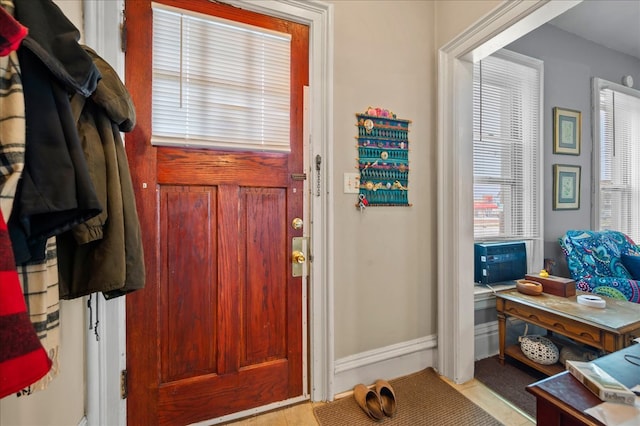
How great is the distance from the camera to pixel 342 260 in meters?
1.69

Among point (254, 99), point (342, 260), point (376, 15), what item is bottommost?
point (342, 260)

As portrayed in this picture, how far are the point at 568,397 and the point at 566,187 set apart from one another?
106 inches

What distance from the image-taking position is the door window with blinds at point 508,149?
242 centimetres

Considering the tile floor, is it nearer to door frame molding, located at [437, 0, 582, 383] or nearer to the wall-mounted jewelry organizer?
door frame molding, located at [437, 0, 582, 383]

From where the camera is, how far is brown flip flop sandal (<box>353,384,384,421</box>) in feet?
4.88

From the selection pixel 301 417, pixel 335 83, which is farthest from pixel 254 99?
pixel 301 417

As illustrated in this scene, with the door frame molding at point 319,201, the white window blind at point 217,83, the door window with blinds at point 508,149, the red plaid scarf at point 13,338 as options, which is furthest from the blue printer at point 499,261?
the red plaid scarf at point 13,338

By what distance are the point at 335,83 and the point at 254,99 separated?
0.51 m

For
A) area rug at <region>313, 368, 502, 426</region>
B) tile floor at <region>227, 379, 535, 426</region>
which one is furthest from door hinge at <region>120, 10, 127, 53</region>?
area rug at <region>313, 368, 502, 426</region>

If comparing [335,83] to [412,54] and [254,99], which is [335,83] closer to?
[254,99]

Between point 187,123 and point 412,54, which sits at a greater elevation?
point 412,54

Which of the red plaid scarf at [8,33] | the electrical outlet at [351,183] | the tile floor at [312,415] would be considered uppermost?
the red plaid scarf at [8,33]

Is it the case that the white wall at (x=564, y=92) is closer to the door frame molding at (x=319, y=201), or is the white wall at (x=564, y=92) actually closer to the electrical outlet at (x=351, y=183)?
the door frame molding at (x=319, y=201)

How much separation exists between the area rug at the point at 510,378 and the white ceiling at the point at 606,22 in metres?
3.06
